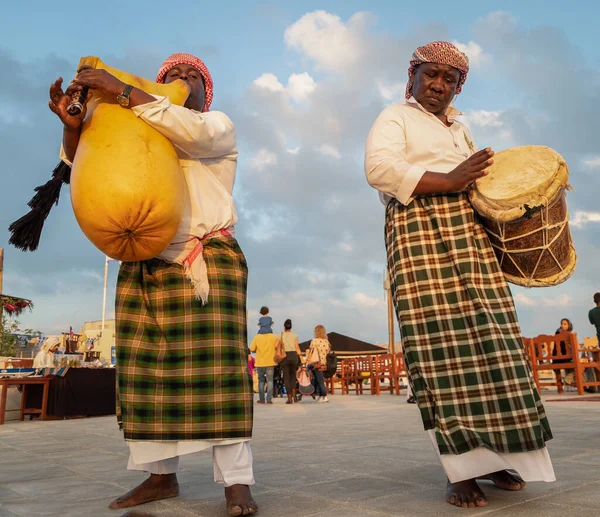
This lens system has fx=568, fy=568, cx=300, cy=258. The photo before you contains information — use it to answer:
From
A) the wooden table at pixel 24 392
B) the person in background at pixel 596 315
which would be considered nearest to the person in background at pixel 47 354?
the wooden table at pixel 24 392

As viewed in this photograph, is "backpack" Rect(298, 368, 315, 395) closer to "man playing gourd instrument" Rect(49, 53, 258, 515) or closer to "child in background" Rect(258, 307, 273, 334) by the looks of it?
"child in background" Rect(258, 307, 273, 334)

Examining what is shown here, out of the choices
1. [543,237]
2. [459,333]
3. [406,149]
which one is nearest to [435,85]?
[406,149]

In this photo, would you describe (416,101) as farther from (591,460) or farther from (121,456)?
(121,456)

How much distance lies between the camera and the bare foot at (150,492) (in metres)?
2.20

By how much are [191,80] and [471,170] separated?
126 cm

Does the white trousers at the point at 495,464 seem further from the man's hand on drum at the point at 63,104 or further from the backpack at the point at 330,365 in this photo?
the backpack at the point at 330,365

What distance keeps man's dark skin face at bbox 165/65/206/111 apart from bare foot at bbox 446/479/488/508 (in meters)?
1.87

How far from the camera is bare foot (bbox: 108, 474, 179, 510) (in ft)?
7.20

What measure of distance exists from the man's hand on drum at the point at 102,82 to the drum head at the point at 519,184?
142cm

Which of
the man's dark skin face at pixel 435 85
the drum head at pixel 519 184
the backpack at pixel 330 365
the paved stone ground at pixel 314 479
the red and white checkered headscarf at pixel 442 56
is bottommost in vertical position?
the paved stone ground at pixel 314 479

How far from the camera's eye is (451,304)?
7.22 feet

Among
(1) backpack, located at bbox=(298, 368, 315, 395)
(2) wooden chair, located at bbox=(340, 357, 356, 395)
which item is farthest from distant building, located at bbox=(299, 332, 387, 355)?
(1) backpack, located at bbox=(298, 368, 315, 395)

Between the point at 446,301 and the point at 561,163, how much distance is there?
71 centimetres

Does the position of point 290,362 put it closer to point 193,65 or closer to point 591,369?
point 591,369
